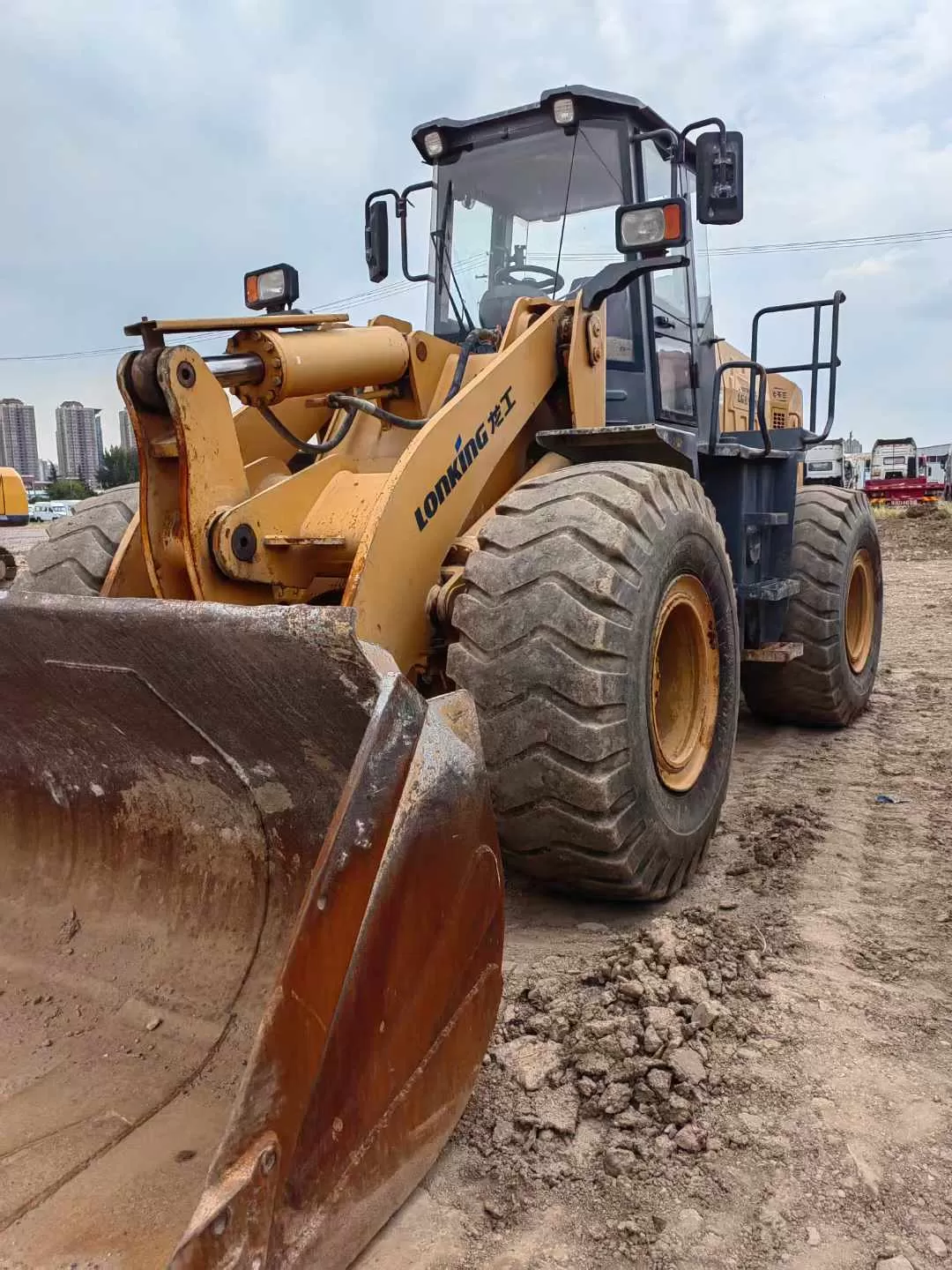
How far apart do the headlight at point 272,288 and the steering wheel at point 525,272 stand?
0.96 m

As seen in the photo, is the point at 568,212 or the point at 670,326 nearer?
the point at 568,212

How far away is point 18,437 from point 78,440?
4.78 metres

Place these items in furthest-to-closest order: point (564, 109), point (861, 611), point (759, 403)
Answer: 1. point (861, 611)
2. point (759, 403)
3. point (564, 109)

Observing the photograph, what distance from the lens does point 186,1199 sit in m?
1.83

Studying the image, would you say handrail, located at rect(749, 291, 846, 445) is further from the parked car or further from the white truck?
the parked car

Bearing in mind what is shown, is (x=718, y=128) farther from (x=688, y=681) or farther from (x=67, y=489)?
(x=67, y=489)

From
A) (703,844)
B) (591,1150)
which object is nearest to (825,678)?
(703,844)

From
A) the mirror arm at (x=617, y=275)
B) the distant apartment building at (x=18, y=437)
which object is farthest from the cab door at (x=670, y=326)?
the distant apartment building at (x=18, y=437)

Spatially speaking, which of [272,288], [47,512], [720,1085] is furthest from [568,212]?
[47,512]

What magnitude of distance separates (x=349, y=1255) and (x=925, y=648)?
7.80 metres

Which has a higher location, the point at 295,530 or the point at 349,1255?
the point at 295,530

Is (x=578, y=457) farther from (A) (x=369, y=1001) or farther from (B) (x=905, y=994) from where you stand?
(A) (x=369, y=1001)

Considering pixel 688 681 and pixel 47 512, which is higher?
pixel 688 681

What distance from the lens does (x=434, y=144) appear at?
15.2 ft
